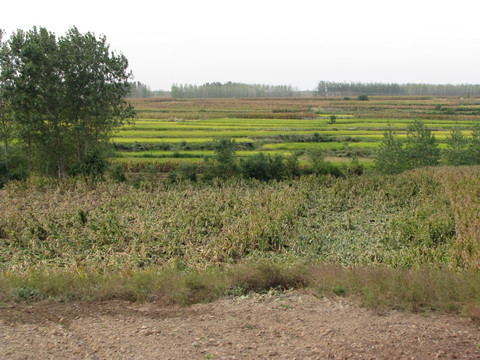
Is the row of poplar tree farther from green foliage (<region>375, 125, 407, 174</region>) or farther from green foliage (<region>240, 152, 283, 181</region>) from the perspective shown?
green foliage (<region>375, 125, 407, 174</region>)

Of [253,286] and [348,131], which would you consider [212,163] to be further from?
[348,131]

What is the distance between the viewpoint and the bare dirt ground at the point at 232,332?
17.4 ft

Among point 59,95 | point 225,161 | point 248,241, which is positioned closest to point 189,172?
point 225,161

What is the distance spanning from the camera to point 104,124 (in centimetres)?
2288

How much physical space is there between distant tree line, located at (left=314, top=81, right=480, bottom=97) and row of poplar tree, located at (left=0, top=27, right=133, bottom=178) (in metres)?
123

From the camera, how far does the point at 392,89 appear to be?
455 feet

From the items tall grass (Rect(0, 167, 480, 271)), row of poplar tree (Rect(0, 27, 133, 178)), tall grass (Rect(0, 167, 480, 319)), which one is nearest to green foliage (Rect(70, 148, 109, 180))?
row of poplar tree (Rect(0, 27, 133, 178))

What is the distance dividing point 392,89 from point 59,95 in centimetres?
13331

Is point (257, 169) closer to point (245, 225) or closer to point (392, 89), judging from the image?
point (245, 225)

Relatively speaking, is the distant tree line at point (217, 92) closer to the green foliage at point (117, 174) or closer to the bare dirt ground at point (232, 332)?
the green foliage at point (117, 174)

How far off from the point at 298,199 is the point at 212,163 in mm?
9168

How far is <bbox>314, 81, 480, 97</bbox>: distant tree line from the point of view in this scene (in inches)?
5285

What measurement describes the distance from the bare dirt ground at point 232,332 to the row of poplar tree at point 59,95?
16.3 meters

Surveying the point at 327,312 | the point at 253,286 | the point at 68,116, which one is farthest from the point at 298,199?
the point at 68,116
